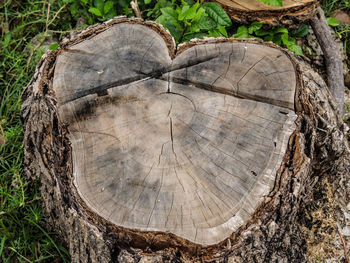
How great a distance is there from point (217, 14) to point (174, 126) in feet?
4.37

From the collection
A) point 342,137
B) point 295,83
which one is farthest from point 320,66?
point 295,83

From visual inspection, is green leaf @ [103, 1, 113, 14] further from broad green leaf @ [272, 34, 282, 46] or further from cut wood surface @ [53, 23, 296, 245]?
broad green leaf @ [272, 34, 282, 46]

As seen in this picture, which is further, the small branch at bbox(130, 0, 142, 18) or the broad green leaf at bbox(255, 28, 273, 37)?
the small branch at bbox(130, 0, 142, 18)

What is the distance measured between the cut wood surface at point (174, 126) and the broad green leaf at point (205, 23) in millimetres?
714

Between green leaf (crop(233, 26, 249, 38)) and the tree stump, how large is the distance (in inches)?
32.3

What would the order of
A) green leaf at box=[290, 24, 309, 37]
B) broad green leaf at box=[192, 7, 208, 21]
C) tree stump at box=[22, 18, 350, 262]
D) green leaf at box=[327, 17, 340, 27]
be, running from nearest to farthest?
tree stump at box=[22, 18, 350, 262]
broad green leaf at box=[192, 7, 208, 21]
green leaf at box=[290, 24, 309, 37]
green leaf at box=[327, 17, 340, 27]

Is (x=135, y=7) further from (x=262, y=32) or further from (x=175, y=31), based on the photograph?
(x=262, y=32)

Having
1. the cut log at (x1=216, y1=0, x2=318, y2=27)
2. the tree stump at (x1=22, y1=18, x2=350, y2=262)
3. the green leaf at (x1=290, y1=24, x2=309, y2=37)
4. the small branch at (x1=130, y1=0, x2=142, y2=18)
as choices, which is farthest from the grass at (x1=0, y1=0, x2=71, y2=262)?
the green leaf at (x1=290, y1=24, x2=309, y2=37)

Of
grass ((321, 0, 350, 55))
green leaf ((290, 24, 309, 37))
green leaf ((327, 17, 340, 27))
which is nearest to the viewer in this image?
green leaf ((290, 24, 309, 37))

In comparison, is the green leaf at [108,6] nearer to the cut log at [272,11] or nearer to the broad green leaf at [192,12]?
the broad green leaf at [192,12]

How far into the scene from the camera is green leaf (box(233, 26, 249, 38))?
2.86 m

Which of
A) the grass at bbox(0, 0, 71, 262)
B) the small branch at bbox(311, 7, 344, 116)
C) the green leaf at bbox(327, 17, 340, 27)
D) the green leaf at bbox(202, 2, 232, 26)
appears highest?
the green leaf at bbox(202, 2, 232, 26)

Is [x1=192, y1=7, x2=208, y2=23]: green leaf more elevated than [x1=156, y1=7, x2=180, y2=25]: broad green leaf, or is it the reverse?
[x1=192, y1=7, x2=208, y2=23]: green leaf

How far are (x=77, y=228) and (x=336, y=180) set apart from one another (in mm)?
1770
